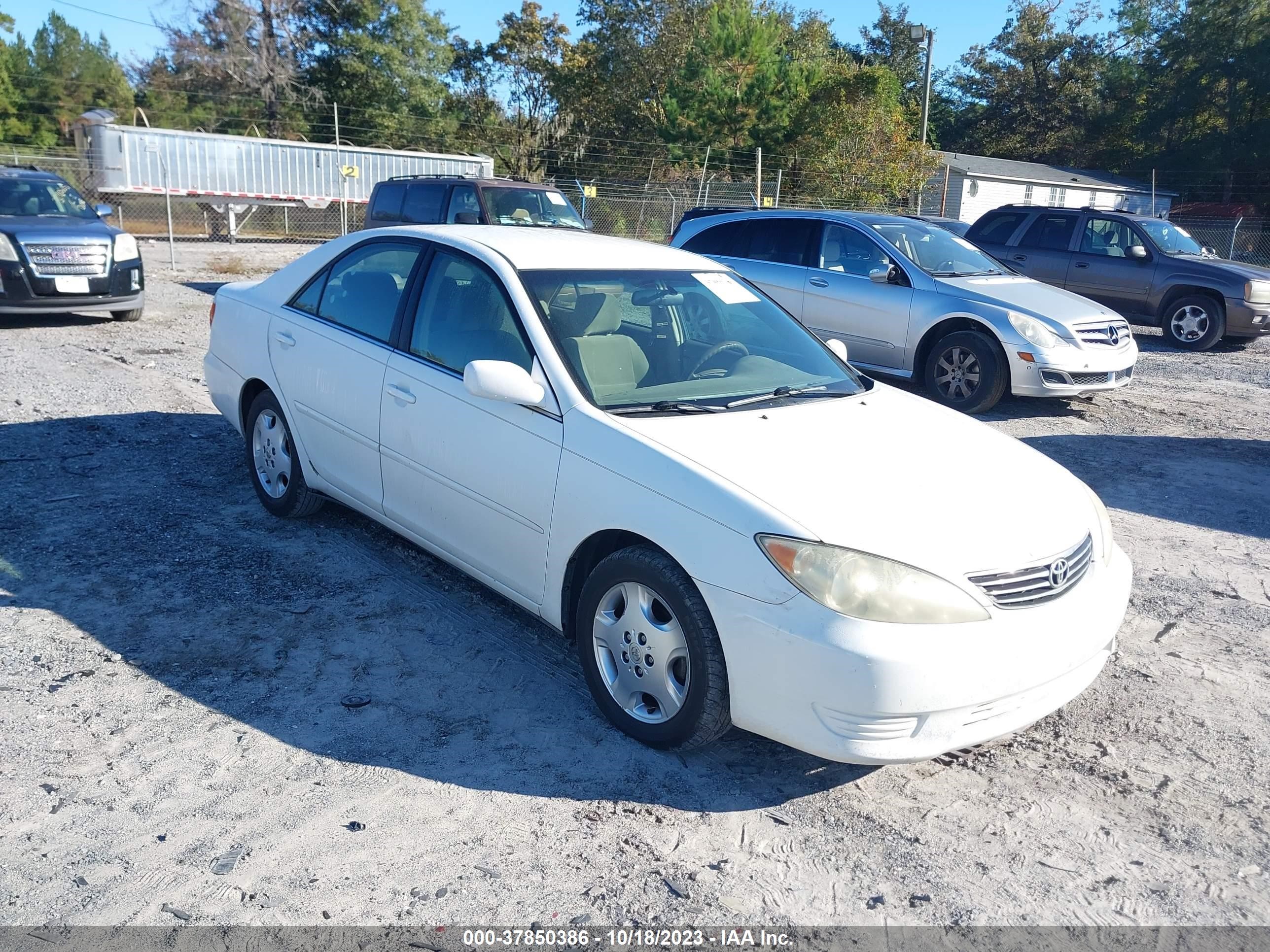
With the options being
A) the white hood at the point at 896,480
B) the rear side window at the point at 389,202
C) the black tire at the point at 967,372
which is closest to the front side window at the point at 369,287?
the white hood at the point at 896,480

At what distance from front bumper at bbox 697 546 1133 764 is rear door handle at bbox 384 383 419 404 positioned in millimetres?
1762

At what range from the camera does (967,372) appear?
29.2 feet

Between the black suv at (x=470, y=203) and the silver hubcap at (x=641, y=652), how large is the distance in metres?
10.1

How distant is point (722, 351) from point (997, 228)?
450 inches

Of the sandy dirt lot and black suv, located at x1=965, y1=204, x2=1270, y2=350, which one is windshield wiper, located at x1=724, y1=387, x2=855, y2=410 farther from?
black suv, located at x1=965, y1=204, x2=1270, y2=350

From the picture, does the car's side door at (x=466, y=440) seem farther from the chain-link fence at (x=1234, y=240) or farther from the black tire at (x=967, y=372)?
the chain-link fence at (x=1234, y=240)

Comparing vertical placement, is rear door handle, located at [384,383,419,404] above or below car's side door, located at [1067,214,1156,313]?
below

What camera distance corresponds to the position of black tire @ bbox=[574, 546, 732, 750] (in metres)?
3.16

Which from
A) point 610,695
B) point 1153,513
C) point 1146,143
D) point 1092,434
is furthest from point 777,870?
point 1146,143

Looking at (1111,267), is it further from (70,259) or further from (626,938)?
(626,938)

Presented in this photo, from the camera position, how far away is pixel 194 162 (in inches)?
1061

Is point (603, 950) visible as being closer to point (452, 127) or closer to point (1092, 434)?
point (1092, 434)

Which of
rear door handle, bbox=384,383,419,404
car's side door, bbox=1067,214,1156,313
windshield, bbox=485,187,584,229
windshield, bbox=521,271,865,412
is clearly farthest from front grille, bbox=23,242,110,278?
car's side door, bbox=1067,214,1156,313

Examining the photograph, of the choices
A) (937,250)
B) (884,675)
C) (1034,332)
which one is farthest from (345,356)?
(937,250)
